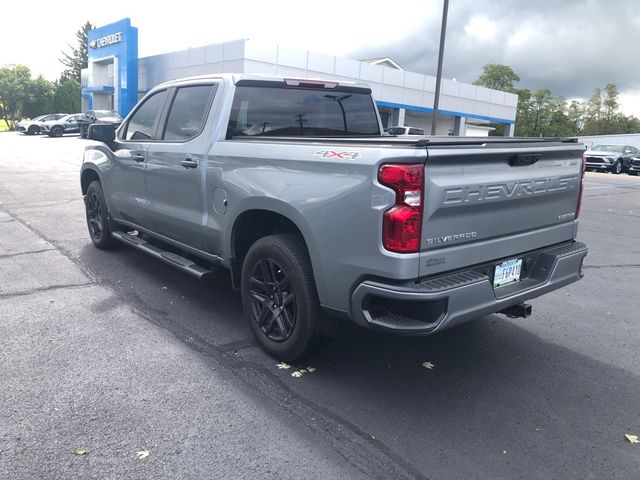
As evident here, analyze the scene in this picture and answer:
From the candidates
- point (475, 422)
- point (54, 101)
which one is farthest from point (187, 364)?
point (54, 101)

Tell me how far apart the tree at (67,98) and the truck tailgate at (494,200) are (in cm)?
6553

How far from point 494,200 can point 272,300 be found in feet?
5.46

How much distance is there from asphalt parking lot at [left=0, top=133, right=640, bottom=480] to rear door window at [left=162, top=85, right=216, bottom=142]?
156cm

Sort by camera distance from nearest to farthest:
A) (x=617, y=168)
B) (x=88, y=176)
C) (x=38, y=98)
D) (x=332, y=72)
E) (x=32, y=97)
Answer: (x=88, y=176) → (x=617, y=168) → (x=332, y=72) → (x=32, y=97) → (x=38, y=98)

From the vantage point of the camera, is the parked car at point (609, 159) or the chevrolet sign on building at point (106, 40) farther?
the chevrolet sign on building at point (106, 40)

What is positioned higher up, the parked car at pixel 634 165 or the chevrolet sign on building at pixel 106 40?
the chevrolet sign on building at pixel 106 40

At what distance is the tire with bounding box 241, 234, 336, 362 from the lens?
138 inches

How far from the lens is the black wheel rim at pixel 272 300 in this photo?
12.2 ft

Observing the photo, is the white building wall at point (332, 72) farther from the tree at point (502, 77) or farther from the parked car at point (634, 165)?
the tree at point (502, 77)

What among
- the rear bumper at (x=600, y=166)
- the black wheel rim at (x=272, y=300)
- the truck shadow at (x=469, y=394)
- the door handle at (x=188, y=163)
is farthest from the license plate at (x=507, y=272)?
the rear bumper at (x=600, y=166)

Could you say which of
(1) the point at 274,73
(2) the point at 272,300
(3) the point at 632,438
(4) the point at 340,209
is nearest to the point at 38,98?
(1) the point at 274,73

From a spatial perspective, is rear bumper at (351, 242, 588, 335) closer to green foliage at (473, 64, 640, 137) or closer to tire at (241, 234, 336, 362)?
tire at (241, 234, 336, 362)

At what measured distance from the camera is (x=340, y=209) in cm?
315

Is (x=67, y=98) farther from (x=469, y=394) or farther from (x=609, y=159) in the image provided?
(x=469, y=394)
